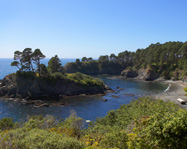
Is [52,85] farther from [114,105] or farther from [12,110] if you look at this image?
[114,105]

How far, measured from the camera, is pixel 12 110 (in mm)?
45500

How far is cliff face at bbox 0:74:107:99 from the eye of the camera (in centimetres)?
6122

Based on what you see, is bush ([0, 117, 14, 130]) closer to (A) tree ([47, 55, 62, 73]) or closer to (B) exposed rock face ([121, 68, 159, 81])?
(A) tree ([47, 55, 62, 73])

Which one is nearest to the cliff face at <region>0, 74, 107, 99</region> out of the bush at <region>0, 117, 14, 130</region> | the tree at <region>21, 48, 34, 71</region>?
the tree at <region>21, 48, 34, 71</region>

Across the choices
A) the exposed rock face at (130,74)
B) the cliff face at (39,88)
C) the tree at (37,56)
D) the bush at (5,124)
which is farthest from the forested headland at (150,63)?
the bush at (5,124)

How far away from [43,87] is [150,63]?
80.2 m

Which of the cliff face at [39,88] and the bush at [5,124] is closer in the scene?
the bush at [5,124]

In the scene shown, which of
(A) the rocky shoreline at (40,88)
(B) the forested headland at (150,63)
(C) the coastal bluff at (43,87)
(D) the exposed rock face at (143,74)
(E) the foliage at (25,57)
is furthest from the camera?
(D) the exposed rock face at (143,74)

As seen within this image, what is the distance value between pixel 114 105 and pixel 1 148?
42992 millimetres

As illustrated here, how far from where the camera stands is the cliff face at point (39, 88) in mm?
61219

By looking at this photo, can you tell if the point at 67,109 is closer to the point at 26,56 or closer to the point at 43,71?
the point at 43,71

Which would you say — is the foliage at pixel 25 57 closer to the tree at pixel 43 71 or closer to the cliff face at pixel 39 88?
the tree at pixel 43 71

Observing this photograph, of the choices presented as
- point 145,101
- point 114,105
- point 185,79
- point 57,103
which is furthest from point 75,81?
point 185,79

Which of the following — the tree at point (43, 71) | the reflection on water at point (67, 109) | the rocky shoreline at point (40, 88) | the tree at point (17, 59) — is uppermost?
the tree at point (17, 59)
